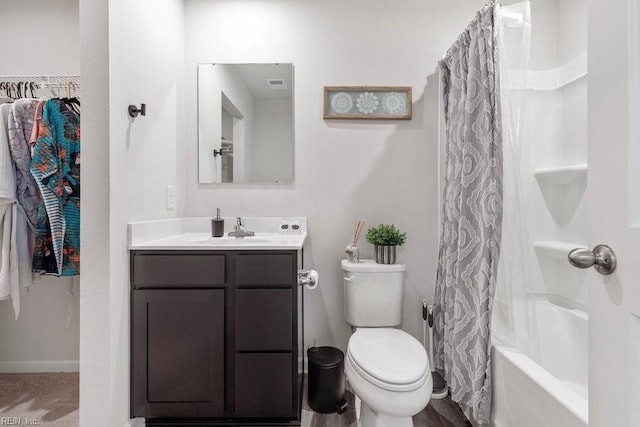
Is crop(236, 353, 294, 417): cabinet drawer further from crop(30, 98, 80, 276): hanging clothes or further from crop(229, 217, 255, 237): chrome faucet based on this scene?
crop(30, 98, 80, 276): hanging clothes

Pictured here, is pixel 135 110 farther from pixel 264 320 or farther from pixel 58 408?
pixel 58 408

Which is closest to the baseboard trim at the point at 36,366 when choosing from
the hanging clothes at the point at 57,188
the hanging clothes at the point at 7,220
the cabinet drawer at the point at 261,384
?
the hanging clothes at the point at 7,220

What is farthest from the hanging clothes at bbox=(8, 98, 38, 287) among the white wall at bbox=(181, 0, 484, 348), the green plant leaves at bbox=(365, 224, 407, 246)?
the green plant leaves at bbox=(365, 224, 407, 246)

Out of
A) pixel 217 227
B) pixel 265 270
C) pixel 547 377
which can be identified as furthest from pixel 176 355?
pixel 547 377

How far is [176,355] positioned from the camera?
1453 mm

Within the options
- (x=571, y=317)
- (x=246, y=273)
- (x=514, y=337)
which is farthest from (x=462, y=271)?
(x=246, y=273)

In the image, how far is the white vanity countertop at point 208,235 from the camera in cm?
148

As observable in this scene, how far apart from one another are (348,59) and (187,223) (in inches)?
58.7

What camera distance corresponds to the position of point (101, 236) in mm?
1351

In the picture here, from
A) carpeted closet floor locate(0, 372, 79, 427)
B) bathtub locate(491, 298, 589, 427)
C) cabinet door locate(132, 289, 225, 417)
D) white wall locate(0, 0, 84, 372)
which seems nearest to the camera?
bathtub locate(491, 298, 589, 427)

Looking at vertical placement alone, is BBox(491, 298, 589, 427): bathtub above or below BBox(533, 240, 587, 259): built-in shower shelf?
below

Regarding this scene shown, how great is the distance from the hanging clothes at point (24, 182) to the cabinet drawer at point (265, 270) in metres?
1.10

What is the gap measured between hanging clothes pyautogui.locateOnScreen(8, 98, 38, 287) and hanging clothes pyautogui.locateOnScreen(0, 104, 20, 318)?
2cm

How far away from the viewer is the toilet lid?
49.3 inches
